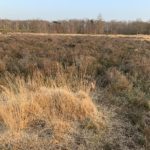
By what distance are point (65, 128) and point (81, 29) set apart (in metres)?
48.0

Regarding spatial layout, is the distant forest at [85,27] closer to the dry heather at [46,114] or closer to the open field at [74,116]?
the open field at [74,116]

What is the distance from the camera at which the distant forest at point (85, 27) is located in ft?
169

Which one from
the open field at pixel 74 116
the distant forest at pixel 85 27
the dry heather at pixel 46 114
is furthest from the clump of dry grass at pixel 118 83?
the distant forest at pixel 85 27

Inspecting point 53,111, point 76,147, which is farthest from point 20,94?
point 76,147

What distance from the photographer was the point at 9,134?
243 inches

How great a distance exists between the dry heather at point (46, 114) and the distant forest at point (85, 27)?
4333 centimetres

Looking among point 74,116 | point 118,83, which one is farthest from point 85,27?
point 74,116

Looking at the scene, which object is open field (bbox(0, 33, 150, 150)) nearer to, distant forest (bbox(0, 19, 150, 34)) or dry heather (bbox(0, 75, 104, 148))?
dry heather (bbox(0, 75, 104, 148))

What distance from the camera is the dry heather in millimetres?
6336

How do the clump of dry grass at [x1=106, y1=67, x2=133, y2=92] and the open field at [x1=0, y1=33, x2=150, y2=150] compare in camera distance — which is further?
the clump of dry grass at [x1=106, y1=67, x2=133, y2=92]

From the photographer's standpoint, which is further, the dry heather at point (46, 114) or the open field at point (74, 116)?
the dry heather at point (46, 114)

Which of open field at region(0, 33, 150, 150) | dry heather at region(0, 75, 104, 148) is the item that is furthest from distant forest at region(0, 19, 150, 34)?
dry heather at region(0, 75, 104, 148)

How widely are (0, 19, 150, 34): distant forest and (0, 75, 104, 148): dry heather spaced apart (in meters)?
43.3

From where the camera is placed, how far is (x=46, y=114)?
6922 mm
